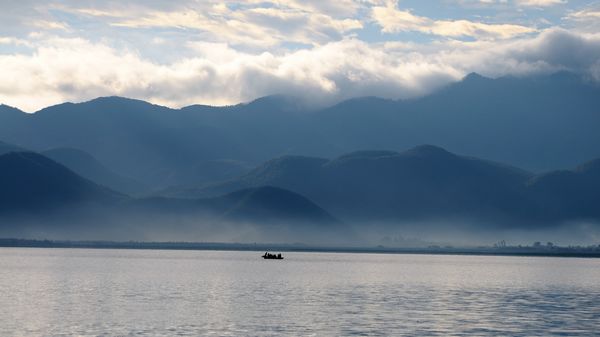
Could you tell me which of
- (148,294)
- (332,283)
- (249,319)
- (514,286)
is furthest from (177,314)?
(514,286)

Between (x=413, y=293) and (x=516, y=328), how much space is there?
55.7 m

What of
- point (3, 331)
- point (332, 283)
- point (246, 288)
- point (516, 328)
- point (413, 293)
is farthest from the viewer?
point (332, 283)

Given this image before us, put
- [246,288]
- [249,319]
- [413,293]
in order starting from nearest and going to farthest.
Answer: [249,319] → [413,293] → [246,288]

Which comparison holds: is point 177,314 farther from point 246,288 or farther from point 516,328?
point 246,288

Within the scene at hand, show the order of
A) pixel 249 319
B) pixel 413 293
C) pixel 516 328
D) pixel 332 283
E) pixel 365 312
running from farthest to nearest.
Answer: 1. pixel 332 283
2. pixel 413 293
3. pixel 365 312
4. pixel 249 319
5. pixel 516 328

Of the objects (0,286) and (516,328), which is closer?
(516,328)

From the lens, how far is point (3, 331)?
96250 mm

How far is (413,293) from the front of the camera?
519 feet

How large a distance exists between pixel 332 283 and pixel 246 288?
82.7 ft

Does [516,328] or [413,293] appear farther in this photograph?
[413,293]

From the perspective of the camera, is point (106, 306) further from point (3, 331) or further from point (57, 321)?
point (3, 331)

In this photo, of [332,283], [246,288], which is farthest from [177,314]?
[332,283]

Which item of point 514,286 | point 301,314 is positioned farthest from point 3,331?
point 514,286

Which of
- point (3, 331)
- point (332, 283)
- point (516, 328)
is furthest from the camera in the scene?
point (332, 283)
